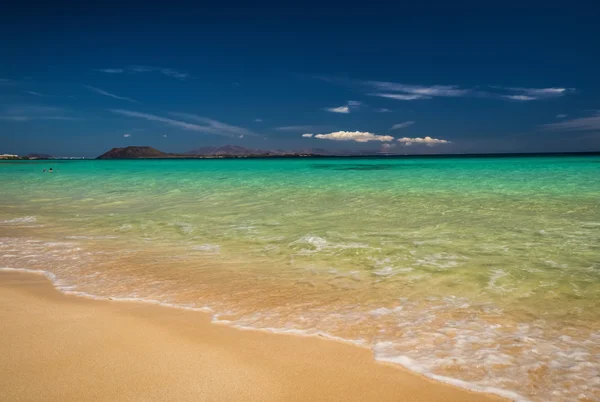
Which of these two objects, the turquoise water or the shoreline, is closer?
the shoreline

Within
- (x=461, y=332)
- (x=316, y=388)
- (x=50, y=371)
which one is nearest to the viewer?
(x=316, y=388)

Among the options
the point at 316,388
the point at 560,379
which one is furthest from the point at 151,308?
the point at 560,379

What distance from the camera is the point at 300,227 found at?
29.8ft

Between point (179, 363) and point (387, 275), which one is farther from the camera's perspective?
point (387, 275)

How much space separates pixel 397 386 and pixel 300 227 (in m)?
6.38

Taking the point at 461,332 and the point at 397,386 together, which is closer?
the point at 397,386

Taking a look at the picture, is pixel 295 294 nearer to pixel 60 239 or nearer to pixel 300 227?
pixel 300 227

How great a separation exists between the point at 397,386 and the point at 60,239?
7.84 meters

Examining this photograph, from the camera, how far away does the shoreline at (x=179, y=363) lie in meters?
2.68

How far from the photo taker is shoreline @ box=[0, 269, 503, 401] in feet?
8.80

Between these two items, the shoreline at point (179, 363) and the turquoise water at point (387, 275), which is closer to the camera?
the shoreline at point (179, 363)

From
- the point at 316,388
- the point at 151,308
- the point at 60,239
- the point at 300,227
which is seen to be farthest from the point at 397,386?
the point at 60,239

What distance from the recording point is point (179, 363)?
3064 millimetres

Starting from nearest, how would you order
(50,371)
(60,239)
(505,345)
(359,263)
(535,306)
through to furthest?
(50,371), (505,345), (535,306), (359,263), (60,239)
